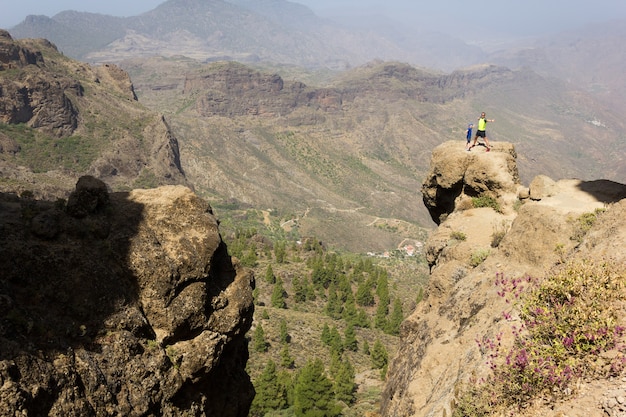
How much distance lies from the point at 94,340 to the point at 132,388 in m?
1.95

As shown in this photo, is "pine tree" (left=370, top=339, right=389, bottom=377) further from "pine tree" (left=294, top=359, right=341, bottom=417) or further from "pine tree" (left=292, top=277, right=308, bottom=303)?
"pine tree" (left=292, top=277, right=308, bottom=303)

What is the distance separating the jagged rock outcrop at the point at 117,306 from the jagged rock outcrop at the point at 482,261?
826 cm

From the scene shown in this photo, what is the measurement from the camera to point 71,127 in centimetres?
14738

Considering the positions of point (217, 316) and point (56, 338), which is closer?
point (56, 338)

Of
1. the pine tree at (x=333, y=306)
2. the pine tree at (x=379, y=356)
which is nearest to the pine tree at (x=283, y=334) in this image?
the pine tree at (x=379, y=356)

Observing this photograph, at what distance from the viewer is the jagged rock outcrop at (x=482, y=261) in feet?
42.7

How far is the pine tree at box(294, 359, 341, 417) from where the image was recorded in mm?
36594

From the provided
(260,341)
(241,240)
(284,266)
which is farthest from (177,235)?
(241,240)

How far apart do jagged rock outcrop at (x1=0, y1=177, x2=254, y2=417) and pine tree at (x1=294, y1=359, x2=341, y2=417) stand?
1915 centimetres

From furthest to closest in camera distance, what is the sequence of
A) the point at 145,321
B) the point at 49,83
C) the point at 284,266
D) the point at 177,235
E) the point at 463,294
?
the point at 49,83 < the point at 284,266 < the point at 463,294 < the point at 177,235 < the point at 145,321

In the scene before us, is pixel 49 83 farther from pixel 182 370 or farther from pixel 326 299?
pixel 182 370

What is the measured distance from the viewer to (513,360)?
10422 mm

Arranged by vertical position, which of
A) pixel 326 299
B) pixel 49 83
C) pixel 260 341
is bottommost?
pixel 326 299

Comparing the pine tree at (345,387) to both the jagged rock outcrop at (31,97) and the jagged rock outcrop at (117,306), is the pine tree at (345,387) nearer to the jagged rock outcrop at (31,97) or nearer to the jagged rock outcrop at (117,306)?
the jagged rock outcrop at (117,306)
